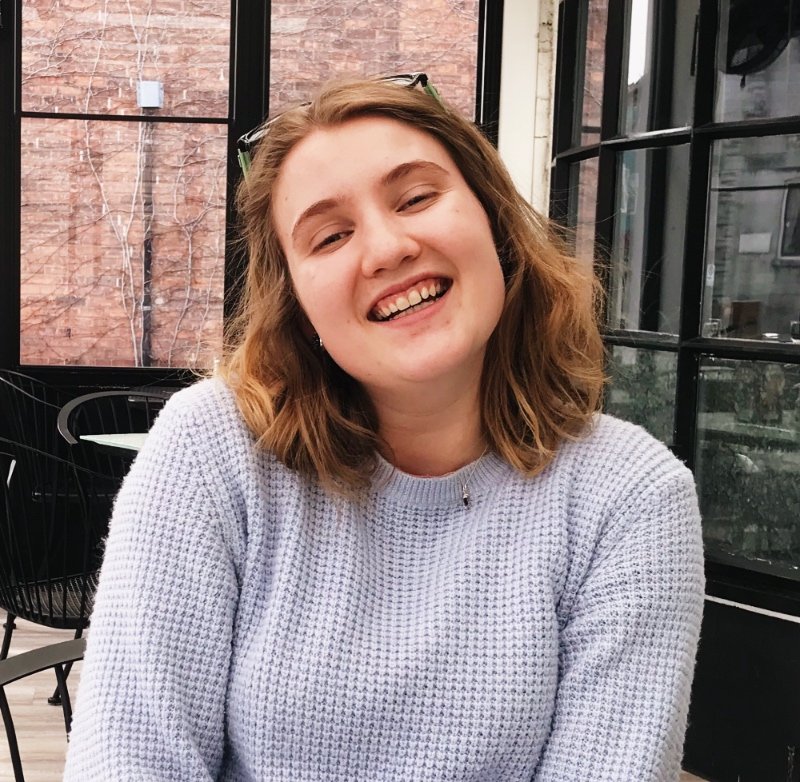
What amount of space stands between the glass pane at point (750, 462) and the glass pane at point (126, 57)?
9.18 feet

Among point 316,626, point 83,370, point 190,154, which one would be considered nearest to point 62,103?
point 190,154

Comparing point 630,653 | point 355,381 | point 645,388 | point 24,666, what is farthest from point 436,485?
point 645,388

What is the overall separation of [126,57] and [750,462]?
326cm

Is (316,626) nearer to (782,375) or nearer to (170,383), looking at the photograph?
(782,375)

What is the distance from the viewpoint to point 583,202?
3195 millimetres

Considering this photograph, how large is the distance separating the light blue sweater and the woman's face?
0.18 m

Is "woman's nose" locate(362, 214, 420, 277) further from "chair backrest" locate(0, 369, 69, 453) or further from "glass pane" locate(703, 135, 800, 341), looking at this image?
"chair backrest" locate(0, 369, 69, 453)

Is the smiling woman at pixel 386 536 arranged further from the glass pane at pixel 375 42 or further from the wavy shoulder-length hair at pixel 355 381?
the glass pane at pixel 375 42

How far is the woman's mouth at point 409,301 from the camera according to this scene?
112 centimetres

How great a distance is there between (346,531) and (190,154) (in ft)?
12.0

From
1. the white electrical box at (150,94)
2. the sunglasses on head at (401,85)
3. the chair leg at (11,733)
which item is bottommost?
the chair leg at (11,733)

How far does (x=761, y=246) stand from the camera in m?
2.48

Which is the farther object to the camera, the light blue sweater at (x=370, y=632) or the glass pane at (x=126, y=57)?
the glass pane at (x=126, y=57)

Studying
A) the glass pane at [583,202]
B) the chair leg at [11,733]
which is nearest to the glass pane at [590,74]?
the glass pane at [583,202]
